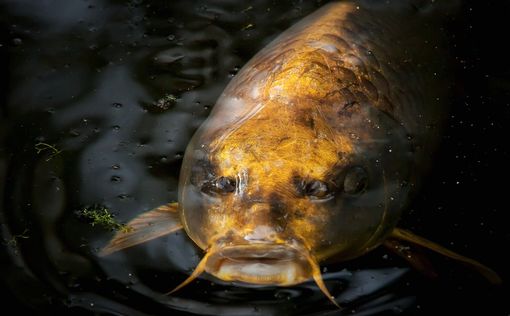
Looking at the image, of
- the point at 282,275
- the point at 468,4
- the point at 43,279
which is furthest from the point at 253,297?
the point at 468,4

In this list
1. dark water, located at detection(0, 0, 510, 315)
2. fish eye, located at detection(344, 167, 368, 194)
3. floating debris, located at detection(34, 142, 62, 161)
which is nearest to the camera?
fish eye, located at detection(344, 167, 368, 194)

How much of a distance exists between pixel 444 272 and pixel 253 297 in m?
0.99

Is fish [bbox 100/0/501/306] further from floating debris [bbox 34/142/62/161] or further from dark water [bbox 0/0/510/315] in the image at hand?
floating debris [bbox 34/142/62/161]

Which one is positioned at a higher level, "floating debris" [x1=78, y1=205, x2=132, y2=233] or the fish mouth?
the fish mouth

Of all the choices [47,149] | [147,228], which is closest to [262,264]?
[147,228]

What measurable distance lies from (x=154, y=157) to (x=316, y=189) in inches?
47.5

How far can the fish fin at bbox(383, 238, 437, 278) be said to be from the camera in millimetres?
3455

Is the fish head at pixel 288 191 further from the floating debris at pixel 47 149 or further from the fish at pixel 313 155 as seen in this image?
the floating debris at pixel 47 149

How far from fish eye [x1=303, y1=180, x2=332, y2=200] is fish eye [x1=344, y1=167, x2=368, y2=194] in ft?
0.50

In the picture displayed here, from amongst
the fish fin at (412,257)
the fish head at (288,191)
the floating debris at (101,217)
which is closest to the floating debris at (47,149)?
the floating debris at (101,217)

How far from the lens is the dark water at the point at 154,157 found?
3291 millimetres

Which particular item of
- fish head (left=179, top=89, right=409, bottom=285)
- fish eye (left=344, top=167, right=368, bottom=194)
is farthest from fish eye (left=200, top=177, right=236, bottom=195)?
fish eye (left=344, top=167, right=368, bottom=194)

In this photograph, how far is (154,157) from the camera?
3.90 metres

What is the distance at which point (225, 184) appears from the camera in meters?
3.01
